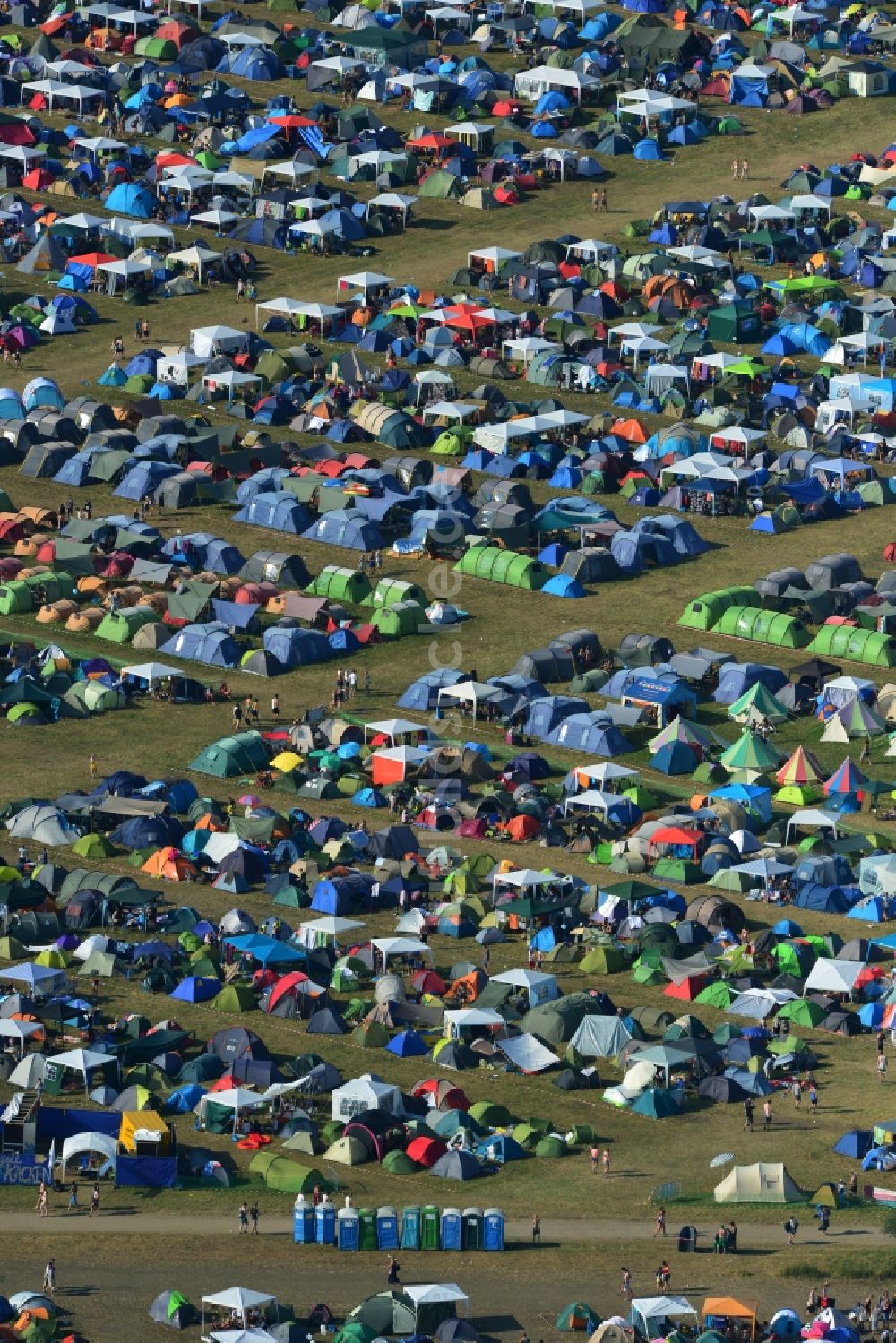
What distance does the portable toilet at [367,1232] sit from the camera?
91.6 metres

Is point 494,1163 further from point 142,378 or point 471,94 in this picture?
point 471,94

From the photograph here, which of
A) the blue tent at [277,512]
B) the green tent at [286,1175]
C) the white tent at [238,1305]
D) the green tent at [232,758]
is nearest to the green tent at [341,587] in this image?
the blue tent at [277,512]

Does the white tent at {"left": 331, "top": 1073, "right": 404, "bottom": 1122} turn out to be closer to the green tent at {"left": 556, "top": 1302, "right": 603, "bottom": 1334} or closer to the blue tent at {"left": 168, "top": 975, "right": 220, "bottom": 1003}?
the blue tent at {"left": 168, "top": 975, "right": 220, "bottom": 1003}

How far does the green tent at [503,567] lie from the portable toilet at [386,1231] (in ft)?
176

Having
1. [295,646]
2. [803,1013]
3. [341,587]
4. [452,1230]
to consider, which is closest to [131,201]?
[341,587]

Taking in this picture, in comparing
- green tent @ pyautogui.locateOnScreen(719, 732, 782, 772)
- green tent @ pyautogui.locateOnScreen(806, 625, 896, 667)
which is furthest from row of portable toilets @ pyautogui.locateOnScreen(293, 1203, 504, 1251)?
green tent @ pyautogui.locateOnScreen(806, 625, 896, 667)

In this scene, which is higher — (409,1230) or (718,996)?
(409,1230)

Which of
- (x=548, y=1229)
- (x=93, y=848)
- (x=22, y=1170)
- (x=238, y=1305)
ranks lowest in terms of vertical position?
(x=93, y=848)

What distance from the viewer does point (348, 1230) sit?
91.4 m

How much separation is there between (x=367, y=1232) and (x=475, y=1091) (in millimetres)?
10794

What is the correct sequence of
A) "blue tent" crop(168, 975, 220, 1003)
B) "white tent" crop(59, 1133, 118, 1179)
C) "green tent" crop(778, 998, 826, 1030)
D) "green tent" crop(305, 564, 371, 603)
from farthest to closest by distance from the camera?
"green tent" crop(305, 564, 371, 603)
"blue tent" crop(168, 975, 220, 1003)
"green tent" crop(778, 998, 826, 1030)
"white tent" crop(59, 1133, 118, 1179)

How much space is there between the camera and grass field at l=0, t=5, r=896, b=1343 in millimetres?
89625

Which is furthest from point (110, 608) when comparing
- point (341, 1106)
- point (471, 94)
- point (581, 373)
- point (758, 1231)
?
point (471, 94)

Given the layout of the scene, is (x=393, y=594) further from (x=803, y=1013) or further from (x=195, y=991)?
(x=803, y=1013)
